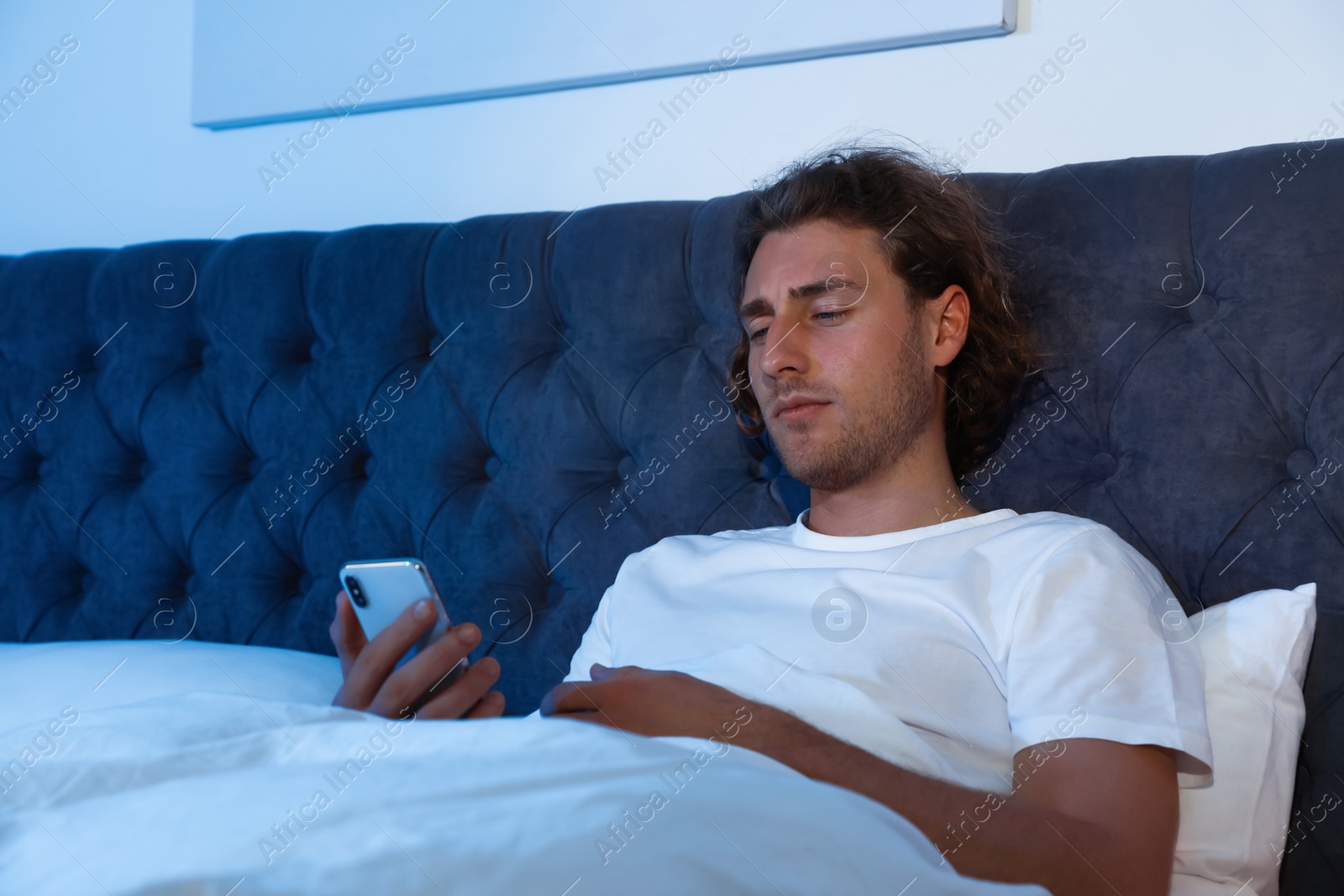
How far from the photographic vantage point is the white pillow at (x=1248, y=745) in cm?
82

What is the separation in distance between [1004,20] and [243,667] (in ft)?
3.93

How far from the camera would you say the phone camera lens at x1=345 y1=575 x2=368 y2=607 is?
103 centimetres

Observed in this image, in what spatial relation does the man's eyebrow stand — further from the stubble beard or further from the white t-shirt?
the white t-shirt

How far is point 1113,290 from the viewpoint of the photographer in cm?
105

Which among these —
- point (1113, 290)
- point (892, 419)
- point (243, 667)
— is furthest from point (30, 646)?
point (1113, 290)

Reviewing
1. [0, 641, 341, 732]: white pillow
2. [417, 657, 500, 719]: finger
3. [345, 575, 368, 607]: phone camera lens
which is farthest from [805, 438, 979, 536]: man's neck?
[0, 641, 341, 732]: white pillow

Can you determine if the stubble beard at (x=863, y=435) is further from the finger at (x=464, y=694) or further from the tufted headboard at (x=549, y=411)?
the finger at (x=464, y=694)

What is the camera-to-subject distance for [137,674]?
116 centimetres

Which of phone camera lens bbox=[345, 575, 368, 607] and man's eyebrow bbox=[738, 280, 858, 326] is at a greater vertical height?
man's eyebrow bbox=[738, 280, 858, 326]

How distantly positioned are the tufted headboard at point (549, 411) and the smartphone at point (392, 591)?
10.0 inches

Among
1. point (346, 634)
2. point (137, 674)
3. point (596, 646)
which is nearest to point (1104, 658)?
point (596, 646)

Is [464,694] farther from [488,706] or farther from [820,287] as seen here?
[820,287]

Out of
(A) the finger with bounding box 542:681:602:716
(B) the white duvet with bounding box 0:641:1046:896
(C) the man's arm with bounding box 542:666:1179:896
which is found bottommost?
A: (C) the man's arm with bounding box 542:666:1179:896

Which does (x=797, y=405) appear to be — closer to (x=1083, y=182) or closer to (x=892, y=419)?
(x=892, y=419)
